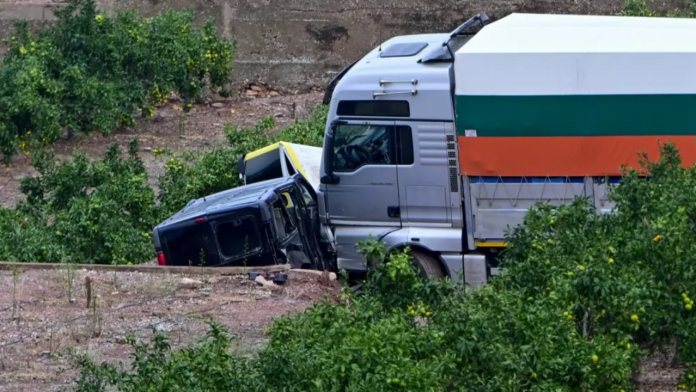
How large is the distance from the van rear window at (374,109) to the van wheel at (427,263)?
4.79 ft

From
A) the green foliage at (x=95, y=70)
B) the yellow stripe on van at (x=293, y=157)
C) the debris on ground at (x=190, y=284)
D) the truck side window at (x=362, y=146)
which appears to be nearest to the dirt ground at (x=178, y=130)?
the green foliage at (x=95, y=70)

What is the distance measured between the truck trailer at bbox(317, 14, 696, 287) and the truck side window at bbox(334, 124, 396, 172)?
0.01 m

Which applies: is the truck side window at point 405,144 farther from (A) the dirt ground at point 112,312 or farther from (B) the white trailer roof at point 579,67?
(A) the dirt ground at point 112,312

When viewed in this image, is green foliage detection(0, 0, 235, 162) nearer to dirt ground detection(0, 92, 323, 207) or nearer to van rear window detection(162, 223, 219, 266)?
dirt ground detection(0, 92, 323, 207)

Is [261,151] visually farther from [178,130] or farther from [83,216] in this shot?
[178,130]

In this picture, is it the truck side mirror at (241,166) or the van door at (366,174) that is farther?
the truck side mirror at (241,166)

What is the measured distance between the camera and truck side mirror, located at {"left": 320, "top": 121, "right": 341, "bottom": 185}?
13.0 metres

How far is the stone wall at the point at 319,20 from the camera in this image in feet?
73.7

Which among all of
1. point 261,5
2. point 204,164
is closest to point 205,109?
point 261,5

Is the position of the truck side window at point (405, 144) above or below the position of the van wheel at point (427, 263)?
above

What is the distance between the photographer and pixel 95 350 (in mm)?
9938

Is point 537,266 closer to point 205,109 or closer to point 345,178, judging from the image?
point 345,178

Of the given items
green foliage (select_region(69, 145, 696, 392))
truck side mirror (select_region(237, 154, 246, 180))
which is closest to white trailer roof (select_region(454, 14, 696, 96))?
green foliage (select_region(69, 145, 696, 392))

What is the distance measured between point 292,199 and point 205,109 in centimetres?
954
